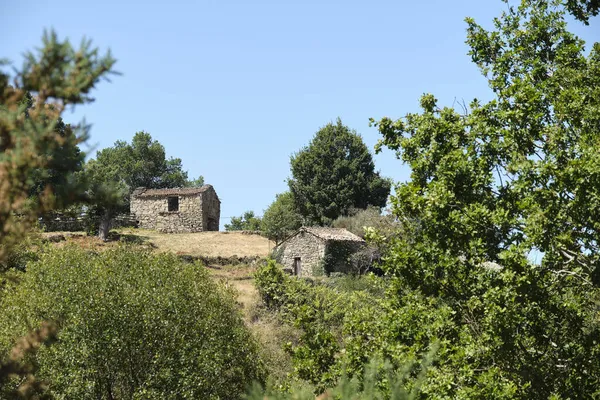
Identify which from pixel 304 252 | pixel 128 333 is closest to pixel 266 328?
pixel 128 333

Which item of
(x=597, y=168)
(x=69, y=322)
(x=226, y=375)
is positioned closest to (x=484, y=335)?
(x=597, y=168)

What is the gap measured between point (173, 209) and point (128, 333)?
45.3 m

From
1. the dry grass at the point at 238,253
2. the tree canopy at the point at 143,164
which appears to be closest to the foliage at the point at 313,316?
the dry grass at the point at 238,253

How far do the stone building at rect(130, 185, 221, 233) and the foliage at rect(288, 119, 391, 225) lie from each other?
9.97 metres

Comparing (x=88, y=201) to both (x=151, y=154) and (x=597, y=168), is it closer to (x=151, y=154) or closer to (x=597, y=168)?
(x=597, y=168)

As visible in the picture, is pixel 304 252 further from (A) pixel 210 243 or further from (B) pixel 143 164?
(B) pixel 143 164

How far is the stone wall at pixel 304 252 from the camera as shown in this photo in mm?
52812

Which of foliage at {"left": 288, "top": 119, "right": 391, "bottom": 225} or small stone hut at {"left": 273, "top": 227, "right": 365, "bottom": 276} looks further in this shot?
foliage at {"left": 288, "top": 119, "right": 391, "bottom": 225}

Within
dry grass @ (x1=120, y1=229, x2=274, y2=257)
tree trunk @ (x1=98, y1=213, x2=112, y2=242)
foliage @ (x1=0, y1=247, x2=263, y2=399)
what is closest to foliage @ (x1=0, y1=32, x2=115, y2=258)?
foliage @ (x1=0, y1=247, x2=263, y2=399)

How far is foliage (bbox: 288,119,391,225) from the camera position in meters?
69.8

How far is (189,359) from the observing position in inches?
959

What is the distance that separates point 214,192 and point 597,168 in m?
60.7

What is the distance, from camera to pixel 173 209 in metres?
69.1

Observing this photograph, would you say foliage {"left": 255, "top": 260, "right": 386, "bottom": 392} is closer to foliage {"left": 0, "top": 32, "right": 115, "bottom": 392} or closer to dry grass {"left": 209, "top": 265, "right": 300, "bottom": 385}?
dry grass {"left": 209, "top": 265, "right": 300, "bottom": 385}
